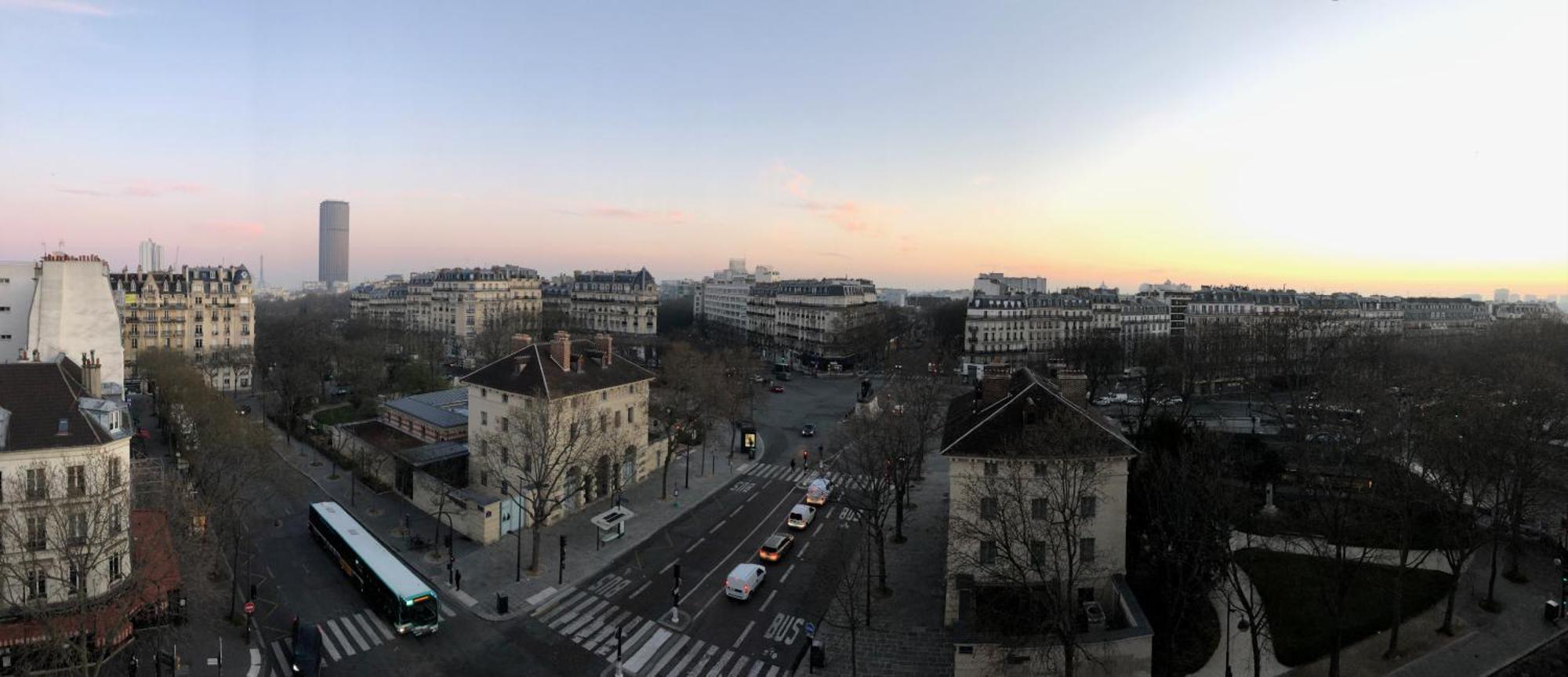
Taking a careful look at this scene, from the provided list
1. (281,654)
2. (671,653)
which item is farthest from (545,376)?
(671,653)

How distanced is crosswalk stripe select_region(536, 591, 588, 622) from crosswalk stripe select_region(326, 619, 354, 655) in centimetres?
685

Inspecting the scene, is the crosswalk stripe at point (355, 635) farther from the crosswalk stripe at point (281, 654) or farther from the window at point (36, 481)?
the window at point (36, 481)

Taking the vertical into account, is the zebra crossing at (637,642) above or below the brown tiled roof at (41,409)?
below

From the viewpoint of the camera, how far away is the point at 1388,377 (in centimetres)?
6281

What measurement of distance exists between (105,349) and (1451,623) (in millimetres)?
85967

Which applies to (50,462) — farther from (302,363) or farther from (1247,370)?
(1247,370)

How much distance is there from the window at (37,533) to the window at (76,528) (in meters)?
1.19

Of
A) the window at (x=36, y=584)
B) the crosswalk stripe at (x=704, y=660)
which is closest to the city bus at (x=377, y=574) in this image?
the window at (x=36, y=584)

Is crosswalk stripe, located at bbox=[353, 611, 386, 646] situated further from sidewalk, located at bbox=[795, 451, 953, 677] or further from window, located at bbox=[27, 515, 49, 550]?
sidewalk, located at bbox=[795, 451, 953, 677]

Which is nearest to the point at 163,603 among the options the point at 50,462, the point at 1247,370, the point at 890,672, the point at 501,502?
the point at 50,462

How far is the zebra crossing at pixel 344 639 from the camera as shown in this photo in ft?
92.2

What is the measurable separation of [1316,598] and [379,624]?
3941cm

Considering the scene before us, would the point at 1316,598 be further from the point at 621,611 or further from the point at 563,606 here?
the point at 563,606

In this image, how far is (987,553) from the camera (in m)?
31.4
